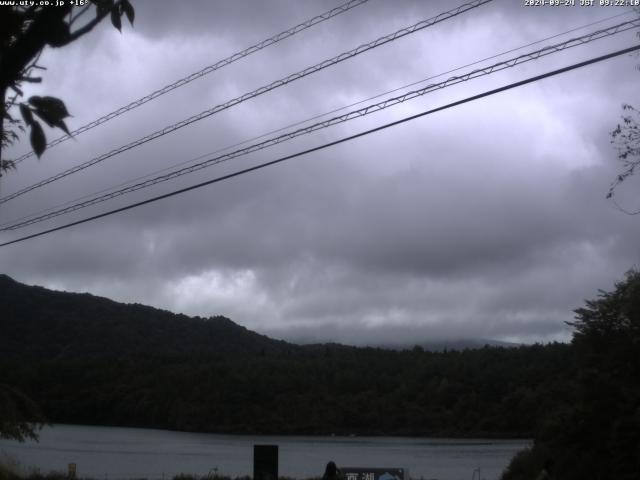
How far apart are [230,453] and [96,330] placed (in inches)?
1425

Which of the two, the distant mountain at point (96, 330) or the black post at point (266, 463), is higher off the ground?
the distant mountain at point (96, 330)

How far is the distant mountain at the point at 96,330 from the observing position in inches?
2509

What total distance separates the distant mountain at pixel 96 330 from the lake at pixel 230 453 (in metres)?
7.79

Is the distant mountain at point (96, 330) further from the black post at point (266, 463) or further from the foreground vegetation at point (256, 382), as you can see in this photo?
the black post at point (266, 463)

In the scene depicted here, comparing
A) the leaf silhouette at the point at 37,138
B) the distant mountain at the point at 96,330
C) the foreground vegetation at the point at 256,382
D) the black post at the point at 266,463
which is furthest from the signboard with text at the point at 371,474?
the distant mountain at the point at 96,330

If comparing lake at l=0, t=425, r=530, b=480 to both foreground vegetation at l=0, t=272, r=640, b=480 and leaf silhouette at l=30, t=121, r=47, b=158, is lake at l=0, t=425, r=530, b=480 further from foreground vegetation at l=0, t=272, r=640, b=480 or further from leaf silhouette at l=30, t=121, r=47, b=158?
leaf silhouette at l=30, t=121, r=47, b=158

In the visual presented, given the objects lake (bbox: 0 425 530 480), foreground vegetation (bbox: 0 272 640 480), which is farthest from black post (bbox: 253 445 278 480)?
foreground vegetation (bbox: 0 272 640 480)


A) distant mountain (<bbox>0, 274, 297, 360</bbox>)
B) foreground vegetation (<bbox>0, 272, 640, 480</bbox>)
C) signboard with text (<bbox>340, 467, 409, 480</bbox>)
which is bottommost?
signboard with text (<bbox>340, 467, 409, 480</bbox>)

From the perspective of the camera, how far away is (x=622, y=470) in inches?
787

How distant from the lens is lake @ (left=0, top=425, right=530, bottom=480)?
38.2 meters

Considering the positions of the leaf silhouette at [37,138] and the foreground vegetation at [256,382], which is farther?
the foreground vegetation at [256,382]

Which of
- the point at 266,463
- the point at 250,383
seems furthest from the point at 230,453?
the point at 266,463

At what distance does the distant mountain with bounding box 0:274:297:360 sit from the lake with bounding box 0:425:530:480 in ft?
25.6

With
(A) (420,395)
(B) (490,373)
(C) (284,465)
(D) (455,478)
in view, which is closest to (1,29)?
(D) (455,478)
